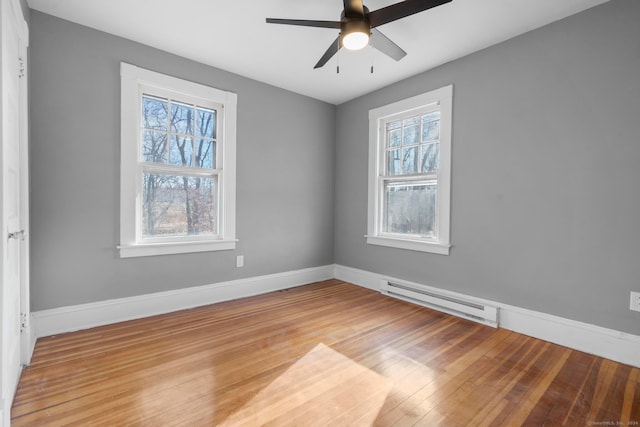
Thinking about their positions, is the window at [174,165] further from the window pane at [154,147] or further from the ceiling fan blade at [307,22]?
the ceiling fan blade at [307,22]

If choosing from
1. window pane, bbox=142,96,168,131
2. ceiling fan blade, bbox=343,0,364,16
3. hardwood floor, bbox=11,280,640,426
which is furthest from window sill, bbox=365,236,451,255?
window pane, bbox=142,96,168,131

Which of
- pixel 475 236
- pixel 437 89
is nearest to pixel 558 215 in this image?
pixel 475 236

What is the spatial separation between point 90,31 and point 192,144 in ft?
3.95

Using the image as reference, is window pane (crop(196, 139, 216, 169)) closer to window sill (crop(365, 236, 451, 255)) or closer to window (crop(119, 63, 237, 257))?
window (crop(119, 63, 237, 257))

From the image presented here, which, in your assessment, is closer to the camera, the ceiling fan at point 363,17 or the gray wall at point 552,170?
the ceiling fan at point 363,17

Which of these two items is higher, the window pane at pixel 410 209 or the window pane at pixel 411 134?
the window pane at pixel 411 134

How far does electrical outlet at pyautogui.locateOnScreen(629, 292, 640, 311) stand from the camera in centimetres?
206

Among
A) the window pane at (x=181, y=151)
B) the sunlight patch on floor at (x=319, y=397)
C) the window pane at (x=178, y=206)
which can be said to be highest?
the window pane at (x=181, y=151)

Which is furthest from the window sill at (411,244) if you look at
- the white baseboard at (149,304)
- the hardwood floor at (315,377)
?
the white baseboard at (149,304)

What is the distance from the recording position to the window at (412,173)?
3.14 meters

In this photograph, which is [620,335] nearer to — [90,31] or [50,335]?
[50,335]

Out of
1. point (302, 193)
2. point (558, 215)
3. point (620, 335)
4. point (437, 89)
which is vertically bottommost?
point (620, 335)

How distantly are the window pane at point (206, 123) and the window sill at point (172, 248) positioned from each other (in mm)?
1197

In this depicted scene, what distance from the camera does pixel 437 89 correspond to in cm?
316
